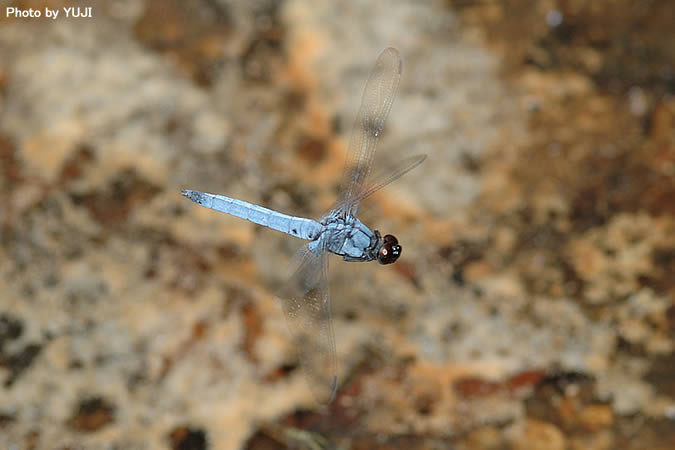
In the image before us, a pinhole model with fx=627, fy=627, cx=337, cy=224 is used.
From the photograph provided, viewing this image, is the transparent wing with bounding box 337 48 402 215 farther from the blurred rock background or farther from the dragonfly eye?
the blurred rock background

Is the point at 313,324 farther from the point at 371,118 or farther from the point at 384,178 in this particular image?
the point at 371,118

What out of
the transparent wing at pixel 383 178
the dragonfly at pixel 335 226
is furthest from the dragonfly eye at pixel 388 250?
the transparent wing at pixel 383 178

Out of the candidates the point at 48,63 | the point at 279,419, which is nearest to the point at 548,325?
the point at 279,419

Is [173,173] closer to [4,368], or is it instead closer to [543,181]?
[4,368]

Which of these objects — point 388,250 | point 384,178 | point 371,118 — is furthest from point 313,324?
point 371,118

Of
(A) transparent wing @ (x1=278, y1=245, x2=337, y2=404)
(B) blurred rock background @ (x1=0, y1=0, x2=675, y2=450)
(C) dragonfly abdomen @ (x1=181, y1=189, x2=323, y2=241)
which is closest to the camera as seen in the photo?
(A) transparent wing @ (x1=278, y1=245, x2=337, y2=404)

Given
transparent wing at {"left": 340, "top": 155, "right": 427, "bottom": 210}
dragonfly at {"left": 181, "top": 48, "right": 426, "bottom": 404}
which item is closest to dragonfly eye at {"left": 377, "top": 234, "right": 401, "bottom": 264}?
dragonfly at {"left": 181, "top": 48, "right": 426, "bottom": 404}
